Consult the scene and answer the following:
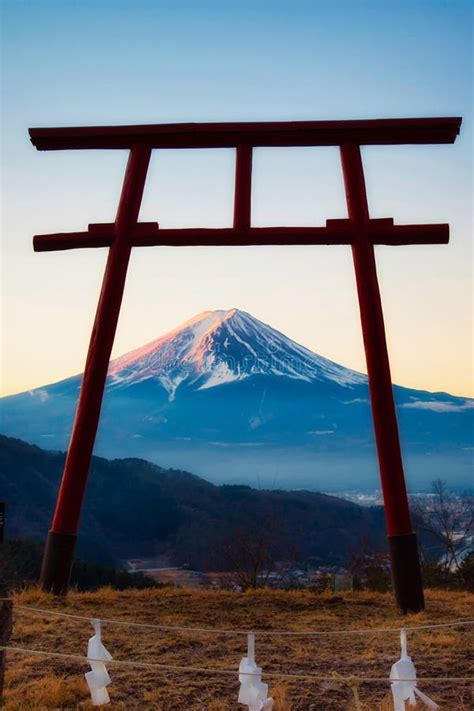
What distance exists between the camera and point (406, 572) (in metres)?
8.75

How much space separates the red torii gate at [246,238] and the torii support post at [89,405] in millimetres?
11

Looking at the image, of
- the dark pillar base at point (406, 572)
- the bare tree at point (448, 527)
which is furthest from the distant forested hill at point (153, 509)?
the dark pillar base at point (406, 572)

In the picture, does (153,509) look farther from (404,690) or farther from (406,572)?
(404,690)

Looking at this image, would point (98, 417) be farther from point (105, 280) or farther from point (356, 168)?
point (356, 168)

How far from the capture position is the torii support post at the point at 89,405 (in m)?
9.12

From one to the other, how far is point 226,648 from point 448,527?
30.4ft

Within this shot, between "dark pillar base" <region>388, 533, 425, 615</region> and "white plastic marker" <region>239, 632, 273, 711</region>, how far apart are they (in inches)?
Answer: 137

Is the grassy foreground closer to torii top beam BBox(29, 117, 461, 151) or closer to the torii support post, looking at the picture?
the torii support post

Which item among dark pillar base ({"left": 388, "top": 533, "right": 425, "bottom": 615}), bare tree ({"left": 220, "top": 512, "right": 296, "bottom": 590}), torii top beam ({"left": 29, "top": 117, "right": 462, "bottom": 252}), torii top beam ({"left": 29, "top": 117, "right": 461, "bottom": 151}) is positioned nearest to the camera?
dark pillar base ({"left": 388, "top": 533, "right": 425, "bottom": 615})

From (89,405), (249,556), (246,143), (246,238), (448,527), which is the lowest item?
(249,556)

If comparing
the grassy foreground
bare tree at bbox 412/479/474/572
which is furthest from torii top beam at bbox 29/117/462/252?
bare tree at bbox 412/479/474/572

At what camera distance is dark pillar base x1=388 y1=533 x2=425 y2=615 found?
28.5 ft

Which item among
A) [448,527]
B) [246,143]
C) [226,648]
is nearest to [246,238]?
[246,143]

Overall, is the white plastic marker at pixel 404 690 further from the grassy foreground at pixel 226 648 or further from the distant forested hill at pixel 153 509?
the distant forested hill at pixel 153 509
